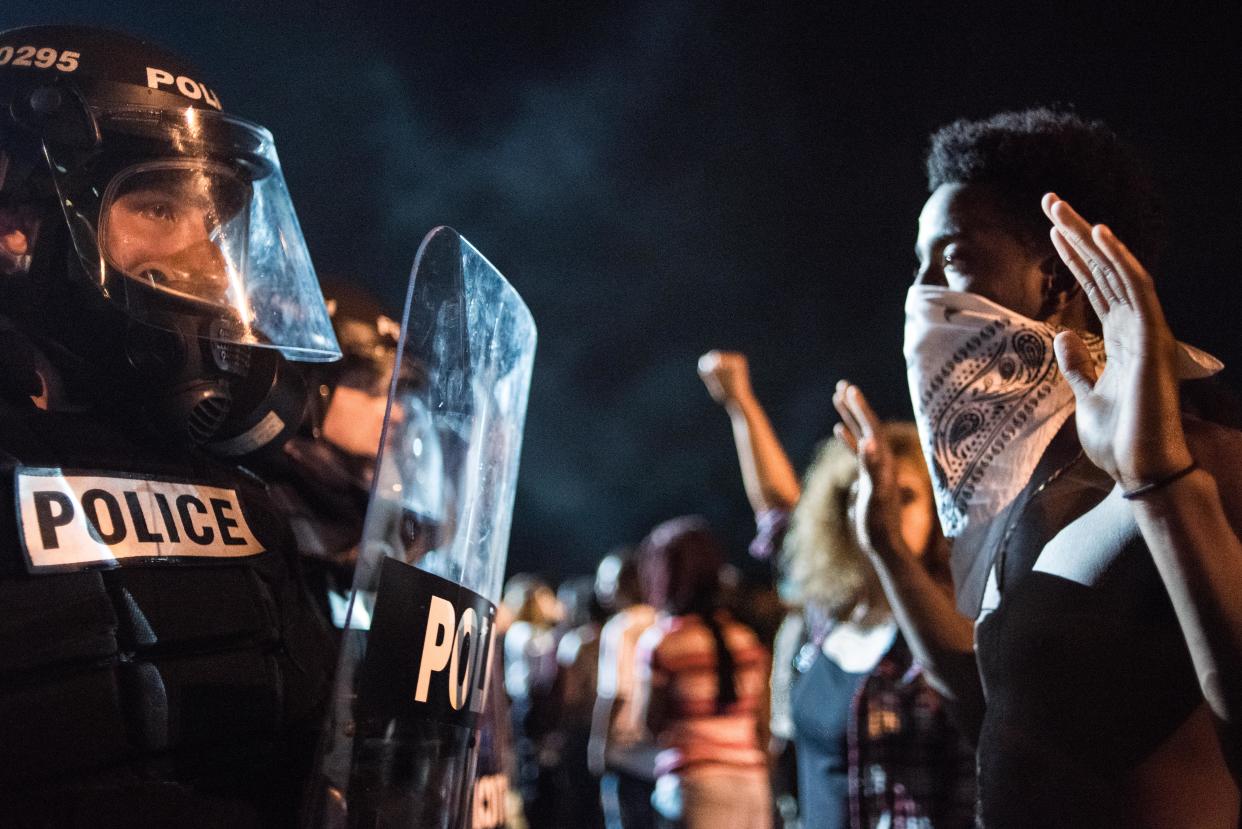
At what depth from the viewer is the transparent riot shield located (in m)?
1.09

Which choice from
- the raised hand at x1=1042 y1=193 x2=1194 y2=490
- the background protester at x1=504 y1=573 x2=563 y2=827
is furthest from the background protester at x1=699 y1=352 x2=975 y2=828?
the background protester at x1=504 y1=573 x2=563 y2=827

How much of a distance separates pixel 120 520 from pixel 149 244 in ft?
1.58

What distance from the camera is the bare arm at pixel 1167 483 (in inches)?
43.0

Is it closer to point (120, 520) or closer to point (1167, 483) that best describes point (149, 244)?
point (120, 520)

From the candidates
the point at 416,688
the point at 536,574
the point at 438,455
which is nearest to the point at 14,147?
the point at 438,455

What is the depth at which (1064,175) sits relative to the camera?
1578 millimetres

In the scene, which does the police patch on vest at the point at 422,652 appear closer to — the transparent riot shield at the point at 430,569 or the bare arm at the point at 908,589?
the transparent riot shield at the point at 430,569

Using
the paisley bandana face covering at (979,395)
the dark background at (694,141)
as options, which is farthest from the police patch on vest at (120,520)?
the dark background at (694,141)

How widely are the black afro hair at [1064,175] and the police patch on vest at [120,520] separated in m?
1.30

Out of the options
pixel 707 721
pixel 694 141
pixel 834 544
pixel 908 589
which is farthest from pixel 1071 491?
pixel 694 141

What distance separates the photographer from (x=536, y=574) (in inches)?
533

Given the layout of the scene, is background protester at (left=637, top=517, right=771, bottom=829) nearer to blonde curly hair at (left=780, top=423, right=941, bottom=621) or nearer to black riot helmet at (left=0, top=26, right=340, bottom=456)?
blonde curly hair at (left=780, top=423, right=941, bottom=621)

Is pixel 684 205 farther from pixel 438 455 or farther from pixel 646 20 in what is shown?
pixel 438 455

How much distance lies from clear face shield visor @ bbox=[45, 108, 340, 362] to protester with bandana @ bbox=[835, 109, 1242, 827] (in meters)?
1.08
